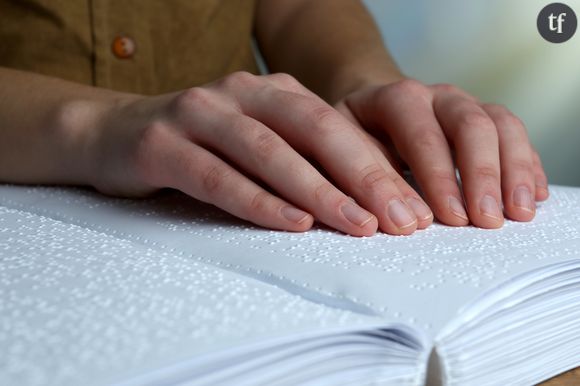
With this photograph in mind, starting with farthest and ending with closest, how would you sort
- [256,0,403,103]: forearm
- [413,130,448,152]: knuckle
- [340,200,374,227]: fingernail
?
[256,0,403,103]: forearm
[413,130,448,152]: knuckle
[340,200,374,227]: fingernail

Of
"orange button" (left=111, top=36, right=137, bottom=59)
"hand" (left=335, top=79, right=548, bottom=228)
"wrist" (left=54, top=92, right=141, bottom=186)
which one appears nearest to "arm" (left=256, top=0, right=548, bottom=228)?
"hand" (left=335, top=79, right=548, bottom=228)

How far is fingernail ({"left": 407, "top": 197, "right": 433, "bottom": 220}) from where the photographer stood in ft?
1.92

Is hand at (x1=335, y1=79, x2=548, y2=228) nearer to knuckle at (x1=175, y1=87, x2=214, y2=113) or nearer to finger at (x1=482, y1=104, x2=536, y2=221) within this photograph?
finger at (x1=482, y1=104, x2=536, y2=221)

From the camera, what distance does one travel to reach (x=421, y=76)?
1.50 meters

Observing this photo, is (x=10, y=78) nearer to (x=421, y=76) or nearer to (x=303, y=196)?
(x=303, y=196)

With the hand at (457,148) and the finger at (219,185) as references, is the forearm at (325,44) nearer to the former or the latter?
the hand at (457,148)

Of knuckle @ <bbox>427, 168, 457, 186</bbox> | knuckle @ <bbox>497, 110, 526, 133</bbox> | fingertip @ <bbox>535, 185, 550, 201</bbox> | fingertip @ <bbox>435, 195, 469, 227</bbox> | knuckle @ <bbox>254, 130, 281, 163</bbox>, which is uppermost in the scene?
knuckle @ <bbox>254, 130, 281, 163</bbox>

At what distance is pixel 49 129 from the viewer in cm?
76

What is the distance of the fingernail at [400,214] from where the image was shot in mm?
563

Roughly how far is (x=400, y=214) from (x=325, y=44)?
2.08ft

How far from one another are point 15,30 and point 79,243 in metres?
0.65

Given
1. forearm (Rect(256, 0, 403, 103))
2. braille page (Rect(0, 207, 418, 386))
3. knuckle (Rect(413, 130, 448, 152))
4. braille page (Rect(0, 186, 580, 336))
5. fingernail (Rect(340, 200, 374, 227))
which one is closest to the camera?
braille page (Rect(0, 207, 418, 386))

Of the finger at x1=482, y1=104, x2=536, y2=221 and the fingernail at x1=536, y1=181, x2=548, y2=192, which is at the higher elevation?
the finger at x1=482, y1=104, x2=536, y2=221

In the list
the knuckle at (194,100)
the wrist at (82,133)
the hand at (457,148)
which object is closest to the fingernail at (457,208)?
the hand at (457,148)
